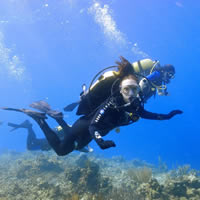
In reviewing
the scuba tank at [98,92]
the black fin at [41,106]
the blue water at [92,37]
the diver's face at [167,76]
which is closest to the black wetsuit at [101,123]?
the scuba tank at [98,92]

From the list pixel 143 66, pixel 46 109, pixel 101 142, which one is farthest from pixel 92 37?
pixel 101 142

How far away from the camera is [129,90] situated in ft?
12.7

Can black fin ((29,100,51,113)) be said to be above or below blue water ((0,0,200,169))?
below

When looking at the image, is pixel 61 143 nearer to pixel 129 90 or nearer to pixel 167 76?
pixel 129 90

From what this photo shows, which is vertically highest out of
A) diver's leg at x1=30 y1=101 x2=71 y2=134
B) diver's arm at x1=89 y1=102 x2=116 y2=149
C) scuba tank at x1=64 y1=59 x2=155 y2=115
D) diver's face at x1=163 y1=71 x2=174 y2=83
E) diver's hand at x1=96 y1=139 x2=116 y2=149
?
diver's face at x1=163 y1=71 x2=174 y2=83

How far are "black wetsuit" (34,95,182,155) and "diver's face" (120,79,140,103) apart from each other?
4.8 inches

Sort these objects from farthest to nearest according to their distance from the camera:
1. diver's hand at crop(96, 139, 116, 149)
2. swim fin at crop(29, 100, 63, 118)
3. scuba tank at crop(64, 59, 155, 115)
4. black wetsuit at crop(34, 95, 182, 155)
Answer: swim fin at crop(29, 100, 63, 118)
scuba tank at crop(64, 59, 155, 115)
black wetsuit at crop(34, 95, 182, 155)
diver's hand at crop(96, 139, 116, 149)

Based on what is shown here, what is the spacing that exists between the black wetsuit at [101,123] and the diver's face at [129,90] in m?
0.12

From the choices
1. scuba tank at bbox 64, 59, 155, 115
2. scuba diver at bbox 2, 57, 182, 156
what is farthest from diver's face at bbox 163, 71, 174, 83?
scuba tank at bbox 64, 59, 155, 115

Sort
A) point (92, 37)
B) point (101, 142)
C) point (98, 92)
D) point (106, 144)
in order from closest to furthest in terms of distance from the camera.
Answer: point (106, 144)
point (101, 142)
point (98, 92)
point (92, 37)

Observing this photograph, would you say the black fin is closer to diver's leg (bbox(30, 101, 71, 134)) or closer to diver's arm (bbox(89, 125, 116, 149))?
diver's leg (bbox(30, 101, 71, 134))

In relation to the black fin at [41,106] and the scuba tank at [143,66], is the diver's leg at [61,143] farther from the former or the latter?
the scuba tank at [143,66]

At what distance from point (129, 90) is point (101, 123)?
0.97m

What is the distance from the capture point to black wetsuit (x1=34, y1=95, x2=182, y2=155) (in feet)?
11.6
